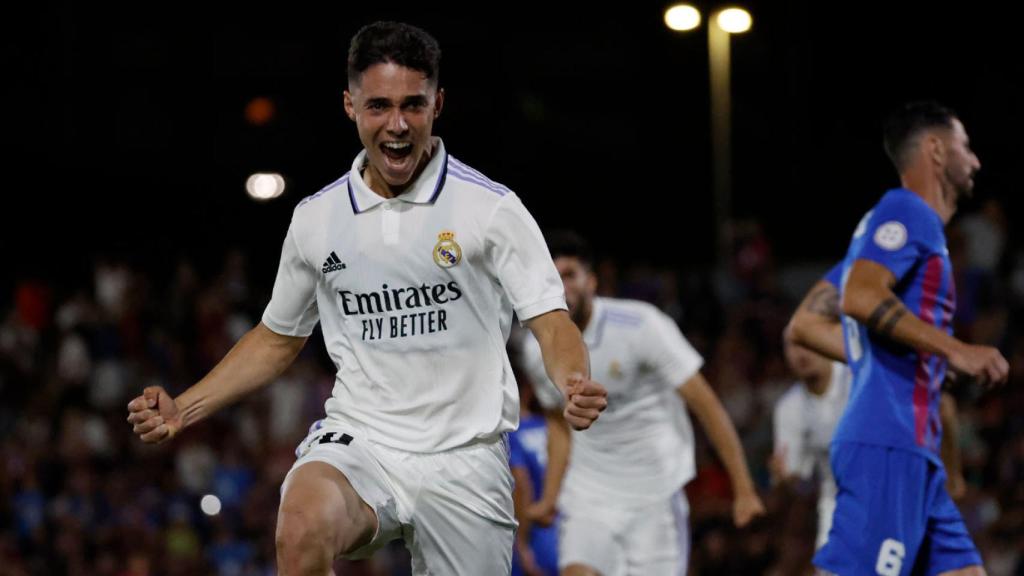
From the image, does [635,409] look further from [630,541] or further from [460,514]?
[460,514]

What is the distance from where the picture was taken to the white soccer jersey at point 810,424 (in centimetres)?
908

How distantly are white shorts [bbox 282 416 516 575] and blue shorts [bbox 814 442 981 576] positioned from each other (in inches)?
56.5

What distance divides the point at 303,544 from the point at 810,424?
16.4 feet

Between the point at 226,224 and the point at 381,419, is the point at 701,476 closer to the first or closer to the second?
the point at 381,419

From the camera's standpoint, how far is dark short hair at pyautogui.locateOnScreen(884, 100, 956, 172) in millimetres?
6402

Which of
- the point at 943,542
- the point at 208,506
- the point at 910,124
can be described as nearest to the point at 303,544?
the point at 943,542

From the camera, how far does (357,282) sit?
5211 mm

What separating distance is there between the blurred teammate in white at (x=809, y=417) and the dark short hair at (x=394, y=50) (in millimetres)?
4287

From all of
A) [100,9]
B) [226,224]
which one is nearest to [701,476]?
[226,224]

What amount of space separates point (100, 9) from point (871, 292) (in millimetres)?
18059

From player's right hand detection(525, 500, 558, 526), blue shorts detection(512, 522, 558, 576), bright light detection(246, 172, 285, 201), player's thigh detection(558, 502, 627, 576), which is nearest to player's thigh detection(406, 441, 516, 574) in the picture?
player's thigh detection(558, 502, 627, 576)

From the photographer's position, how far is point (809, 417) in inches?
362

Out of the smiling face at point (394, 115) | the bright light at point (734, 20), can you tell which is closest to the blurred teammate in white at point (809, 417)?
the bright light at point (734, 20)

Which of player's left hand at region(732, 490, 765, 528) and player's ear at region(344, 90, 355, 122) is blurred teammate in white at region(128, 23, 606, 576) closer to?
player's ear at region(344, 90, 355, 122)
